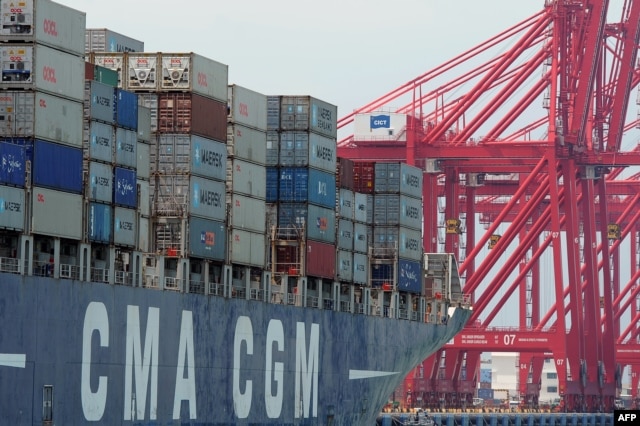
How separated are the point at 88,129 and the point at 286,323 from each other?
15692mm

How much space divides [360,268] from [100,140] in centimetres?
2053

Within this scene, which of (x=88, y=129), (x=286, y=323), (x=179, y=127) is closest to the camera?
(x=88, y=129)

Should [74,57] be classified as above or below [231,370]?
above

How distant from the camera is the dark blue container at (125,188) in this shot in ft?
155

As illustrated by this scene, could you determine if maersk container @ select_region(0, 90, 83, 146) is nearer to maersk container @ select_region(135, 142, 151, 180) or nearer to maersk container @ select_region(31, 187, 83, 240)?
maersk container @ select_region(31, 187, 83, 240)

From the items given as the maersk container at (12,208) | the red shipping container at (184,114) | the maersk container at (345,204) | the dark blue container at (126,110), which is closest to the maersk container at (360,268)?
the maersk container at (345,204)

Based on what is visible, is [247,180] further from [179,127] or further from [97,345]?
[97,345]

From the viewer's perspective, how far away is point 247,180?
5578 cm

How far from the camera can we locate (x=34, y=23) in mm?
44125

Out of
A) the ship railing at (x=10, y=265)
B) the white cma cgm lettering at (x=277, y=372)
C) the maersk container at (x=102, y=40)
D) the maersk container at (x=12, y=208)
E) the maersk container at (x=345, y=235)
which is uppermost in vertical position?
the maersk container at (x=102, y=40)

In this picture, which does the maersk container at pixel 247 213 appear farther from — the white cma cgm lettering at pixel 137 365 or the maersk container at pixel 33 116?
the maersk container at pixel 33 116

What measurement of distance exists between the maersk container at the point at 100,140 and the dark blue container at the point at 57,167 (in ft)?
4.20

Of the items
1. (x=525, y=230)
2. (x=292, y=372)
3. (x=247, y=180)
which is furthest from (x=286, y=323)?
(x=525, y=230)

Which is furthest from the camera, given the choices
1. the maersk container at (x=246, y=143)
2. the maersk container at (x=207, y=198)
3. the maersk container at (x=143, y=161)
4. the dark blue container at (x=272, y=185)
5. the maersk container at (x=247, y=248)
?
the dark blue container at (x=272, y=185)
